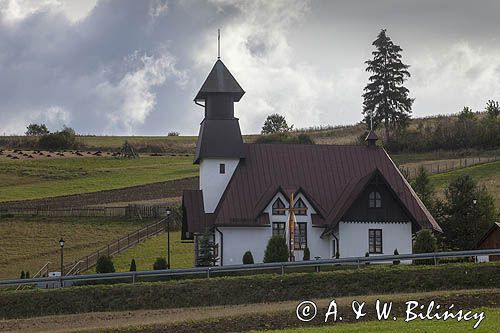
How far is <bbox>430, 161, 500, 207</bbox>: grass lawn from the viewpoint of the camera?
7286cm

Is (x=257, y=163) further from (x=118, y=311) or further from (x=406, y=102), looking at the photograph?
(x=406, y=102)

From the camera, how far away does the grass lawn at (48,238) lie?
54125 mm

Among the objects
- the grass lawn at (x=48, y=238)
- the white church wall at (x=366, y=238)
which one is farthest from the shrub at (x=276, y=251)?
the grass lawn at (x=48, y=238)

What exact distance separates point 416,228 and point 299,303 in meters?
17.1

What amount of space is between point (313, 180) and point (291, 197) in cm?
471

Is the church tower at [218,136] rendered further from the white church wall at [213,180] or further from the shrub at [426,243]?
the shrub at [426,243]

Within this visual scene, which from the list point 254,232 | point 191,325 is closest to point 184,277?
point 254,232

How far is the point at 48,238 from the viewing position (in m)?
62.0

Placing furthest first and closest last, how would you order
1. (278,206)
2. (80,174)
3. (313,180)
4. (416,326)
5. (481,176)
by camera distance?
(80,174) < (481,176) < (313,180) < (278,206) < (416,326)

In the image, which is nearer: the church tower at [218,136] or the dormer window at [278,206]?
the dormer window at [278,206]

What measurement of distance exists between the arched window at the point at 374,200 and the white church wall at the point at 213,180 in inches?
318

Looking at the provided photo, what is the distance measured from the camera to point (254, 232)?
4647 centimetres

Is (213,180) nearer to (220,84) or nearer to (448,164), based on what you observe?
(220,84)

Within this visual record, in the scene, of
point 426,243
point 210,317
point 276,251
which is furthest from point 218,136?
point 210,317
